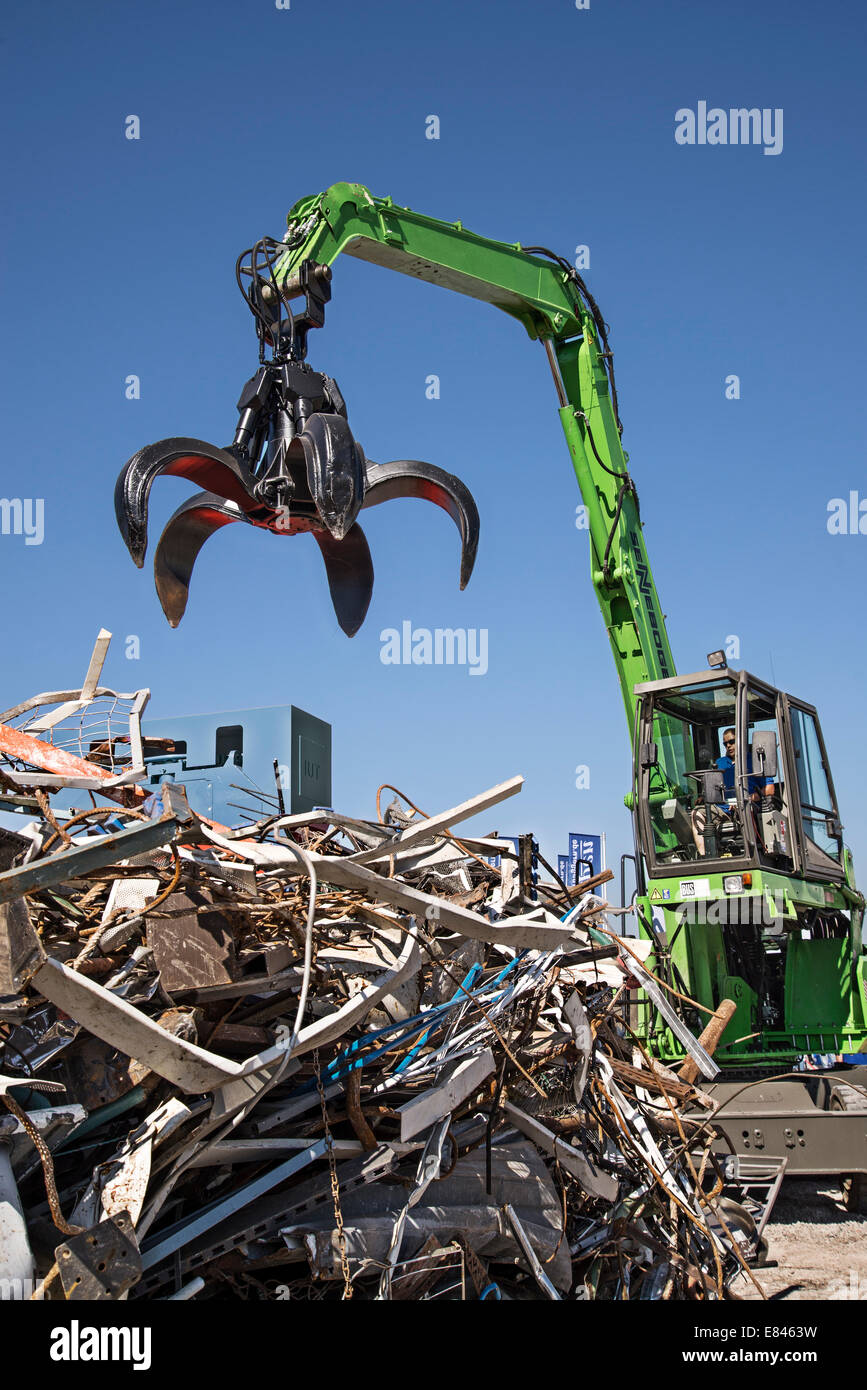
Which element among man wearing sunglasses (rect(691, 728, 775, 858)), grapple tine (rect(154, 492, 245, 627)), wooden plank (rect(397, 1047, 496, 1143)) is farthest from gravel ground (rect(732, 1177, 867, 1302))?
grapple tine (rect(154, 492, 245, 627))

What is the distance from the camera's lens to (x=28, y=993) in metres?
3.03

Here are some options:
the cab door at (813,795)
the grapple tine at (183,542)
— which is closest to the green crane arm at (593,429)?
the cab door at (813,795)

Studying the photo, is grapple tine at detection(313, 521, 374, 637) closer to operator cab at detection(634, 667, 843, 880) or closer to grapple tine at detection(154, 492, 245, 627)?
grapple tine at detection(154, 492, 245, 627)

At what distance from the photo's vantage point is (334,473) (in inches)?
177

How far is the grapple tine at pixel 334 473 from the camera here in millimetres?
4457

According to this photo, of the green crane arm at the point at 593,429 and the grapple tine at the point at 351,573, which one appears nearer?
the grapple tine at the point at 351,573

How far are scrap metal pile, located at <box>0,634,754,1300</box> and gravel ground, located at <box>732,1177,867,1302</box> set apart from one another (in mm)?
1740

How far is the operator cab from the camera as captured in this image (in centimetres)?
876

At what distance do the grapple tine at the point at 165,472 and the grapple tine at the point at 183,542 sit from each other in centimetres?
11

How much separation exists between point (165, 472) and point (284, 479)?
515 millimetres

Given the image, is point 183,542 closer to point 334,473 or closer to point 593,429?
point 334,473

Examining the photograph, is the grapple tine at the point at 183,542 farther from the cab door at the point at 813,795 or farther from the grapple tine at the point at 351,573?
the cab door at the point at 813,795

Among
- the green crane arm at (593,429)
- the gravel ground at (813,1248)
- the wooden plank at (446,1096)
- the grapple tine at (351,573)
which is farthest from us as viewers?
the green crane arm at (593,429)
